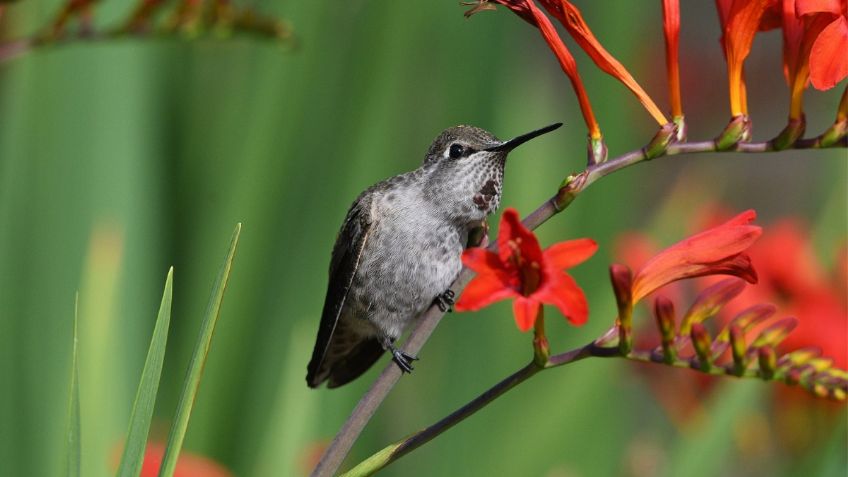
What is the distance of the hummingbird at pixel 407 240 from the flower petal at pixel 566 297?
35 cm

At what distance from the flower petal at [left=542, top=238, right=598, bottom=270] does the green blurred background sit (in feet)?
3.59

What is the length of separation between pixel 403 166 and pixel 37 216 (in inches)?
28.9

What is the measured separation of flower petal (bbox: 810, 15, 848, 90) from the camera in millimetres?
716

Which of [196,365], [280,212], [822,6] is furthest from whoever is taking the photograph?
[280,212]

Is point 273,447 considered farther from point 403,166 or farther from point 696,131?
point 696,131

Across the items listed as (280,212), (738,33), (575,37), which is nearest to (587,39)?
(575,37)

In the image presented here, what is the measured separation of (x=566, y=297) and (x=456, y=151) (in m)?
0.46

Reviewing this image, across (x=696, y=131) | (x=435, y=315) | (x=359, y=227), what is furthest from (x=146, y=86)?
(x=696, y=131)

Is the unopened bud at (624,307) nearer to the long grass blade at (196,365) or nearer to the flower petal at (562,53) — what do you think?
the flower petal at (562,53)

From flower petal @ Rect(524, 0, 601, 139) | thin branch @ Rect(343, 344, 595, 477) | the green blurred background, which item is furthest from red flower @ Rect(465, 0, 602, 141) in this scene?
the green blurred background

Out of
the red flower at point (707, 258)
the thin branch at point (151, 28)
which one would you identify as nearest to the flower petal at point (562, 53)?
the red flower at point (707, 258)

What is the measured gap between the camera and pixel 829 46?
72 cm

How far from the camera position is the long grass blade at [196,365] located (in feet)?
2.05

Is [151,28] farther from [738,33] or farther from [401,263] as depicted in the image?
[738,33]
